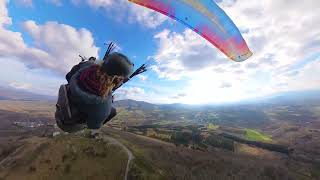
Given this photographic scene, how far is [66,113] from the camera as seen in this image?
34.2 feet

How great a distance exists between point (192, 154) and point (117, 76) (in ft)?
643

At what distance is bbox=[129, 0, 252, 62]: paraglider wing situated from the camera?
466 inches

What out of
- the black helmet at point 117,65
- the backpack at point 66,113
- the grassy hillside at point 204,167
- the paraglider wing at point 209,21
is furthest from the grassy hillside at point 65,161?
the black helmet at point 117,65

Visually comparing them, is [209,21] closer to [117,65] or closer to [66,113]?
[117,65]

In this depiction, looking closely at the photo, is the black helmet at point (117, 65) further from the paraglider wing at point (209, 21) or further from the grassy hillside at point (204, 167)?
the grassy hillside at point (204, 167)

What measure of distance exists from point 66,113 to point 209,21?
22.3 feet

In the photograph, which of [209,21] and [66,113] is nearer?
[66,113]

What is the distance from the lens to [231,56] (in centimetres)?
1384

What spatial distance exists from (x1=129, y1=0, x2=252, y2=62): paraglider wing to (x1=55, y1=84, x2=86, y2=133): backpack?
13.6 feet

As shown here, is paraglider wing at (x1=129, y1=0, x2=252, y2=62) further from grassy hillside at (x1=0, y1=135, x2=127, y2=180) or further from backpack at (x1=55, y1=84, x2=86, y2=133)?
grassy hillside at (x1=0, y1=135, x2=127, y2=180)

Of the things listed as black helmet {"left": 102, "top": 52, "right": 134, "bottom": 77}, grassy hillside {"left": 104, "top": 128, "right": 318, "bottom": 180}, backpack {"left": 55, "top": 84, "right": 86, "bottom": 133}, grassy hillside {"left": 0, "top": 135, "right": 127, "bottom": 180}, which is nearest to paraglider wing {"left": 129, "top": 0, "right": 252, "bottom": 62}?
black helmet {"left": 102, "top": 52, "right": 134, "bottom": 77}

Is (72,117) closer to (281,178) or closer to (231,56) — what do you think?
(231,56)

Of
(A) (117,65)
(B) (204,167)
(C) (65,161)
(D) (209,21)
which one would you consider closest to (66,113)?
(A) (117,65)

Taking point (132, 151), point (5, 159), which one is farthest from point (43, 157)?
point (132, 151)
